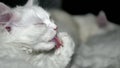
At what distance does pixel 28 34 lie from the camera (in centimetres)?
100

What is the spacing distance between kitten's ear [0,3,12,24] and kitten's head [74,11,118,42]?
1007 millimetres

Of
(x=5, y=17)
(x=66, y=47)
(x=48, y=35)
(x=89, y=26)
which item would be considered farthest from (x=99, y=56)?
(x=89, y=26)

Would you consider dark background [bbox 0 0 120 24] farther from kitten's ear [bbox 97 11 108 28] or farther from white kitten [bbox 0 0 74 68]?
white kitten [bbox 0 0 74 68]

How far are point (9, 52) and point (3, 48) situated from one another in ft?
0.08

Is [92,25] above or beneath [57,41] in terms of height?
beneath

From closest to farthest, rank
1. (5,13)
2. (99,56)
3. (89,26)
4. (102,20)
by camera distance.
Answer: (5,13)
(99,56)
(102,20)
(89,26)

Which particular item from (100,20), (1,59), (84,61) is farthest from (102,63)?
(100,20)

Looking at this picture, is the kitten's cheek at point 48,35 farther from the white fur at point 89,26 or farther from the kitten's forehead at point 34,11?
the white fur at point 89,26

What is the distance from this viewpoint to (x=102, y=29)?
206 centimetres

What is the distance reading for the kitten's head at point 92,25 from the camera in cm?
200

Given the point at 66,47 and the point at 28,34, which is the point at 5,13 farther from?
the point at 66,47

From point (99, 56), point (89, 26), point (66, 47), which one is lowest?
point (89, 26)

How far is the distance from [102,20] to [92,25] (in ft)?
0.45

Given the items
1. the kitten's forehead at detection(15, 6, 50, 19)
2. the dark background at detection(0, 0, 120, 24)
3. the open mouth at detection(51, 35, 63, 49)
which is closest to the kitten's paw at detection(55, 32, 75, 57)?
the open mouth at detection(51, 35, 63, 49)
